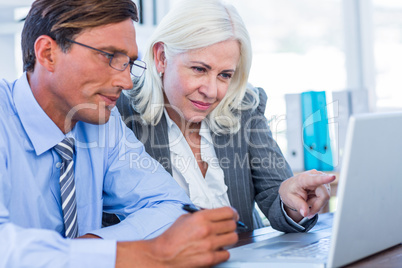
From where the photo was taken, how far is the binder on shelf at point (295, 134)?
2.99m

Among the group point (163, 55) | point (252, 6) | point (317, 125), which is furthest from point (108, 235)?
point (252, 6)

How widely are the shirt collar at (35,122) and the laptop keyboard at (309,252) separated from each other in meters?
0.67

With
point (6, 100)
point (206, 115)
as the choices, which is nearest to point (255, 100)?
point (206, 115)

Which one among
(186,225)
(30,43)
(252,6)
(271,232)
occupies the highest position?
(252,6)

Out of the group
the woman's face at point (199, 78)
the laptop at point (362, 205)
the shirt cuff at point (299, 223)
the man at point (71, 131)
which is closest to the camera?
the laptop at point (362, 205)

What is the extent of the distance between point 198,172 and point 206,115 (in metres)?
0.22

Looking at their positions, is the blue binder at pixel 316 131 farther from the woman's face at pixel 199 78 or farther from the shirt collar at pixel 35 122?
the shirt collar at pixel 35 122

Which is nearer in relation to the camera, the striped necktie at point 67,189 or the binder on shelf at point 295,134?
the striped necktie at point 67,189

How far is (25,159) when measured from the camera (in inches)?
51.4

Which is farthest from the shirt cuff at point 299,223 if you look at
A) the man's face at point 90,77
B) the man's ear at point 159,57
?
the man's ear at point 159,57

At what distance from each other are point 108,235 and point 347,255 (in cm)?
57

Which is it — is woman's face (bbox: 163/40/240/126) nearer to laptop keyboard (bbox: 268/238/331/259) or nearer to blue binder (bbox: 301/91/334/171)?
laptop keyboard (bbox: 268/238/331/259)

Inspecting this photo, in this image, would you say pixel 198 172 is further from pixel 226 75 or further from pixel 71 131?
pixel 71 131

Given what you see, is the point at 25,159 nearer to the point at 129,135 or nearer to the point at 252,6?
the point at 129,135
